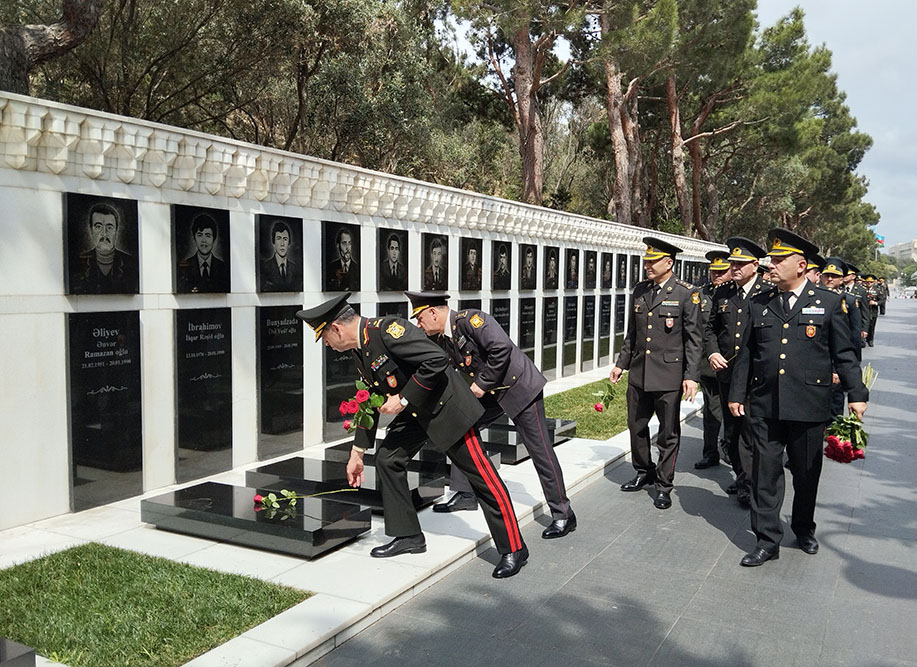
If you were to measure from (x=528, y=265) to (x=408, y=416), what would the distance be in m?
8.35

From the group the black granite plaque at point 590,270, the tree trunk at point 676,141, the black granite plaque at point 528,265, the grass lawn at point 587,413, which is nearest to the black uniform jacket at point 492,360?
the grass lawn at point 587,413

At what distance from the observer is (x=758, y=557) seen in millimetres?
4918

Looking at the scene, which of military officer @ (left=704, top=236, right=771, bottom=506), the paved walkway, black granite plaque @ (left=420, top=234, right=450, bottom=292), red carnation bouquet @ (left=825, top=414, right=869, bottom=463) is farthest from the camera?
black granite plaque @ (left=420, top=234, right=450, bottom=292)

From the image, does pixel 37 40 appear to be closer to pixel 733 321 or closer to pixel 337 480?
pixel 337 480

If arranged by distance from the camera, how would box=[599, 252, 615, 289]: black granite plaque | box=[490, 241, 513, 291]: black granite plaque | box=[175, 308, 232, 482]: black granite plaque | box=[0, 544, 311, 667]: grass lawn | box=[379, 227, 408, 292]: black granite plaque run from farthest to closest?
box=[599, 252, 615, 289]: black granite plaque < box=[490, 241, 513, 291]: black granite plaque < box=[379, 227, 408, 292]: black granite plaque < box=[175, 308, 232, 482]: black granite plaque < box=[0, 544, 311, 667]: grass lawn

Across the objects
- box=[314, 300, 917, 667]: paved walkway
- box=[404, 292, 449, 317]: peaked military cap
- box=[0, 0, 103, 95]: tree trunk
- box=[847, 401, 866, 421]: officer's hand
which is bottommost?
box=[314, 300, 917, 667]: paved walkway

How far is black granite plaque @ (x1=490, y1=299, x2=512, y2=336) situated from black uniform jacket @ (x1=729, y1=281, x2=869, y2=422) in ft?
22.5

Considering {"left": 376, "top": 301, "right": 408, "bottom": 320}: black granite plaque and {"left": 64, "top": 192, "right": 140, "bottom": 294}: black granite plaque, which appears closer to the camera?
{"left": 64, "top": 192, "right": 140, "bottom": 294}: black granite plaque

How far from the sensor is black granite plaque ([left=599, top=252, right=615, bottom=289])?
1603 centimetres

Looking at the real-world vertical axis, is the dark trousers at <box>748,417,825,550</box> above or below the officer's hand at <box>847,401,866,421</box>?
below

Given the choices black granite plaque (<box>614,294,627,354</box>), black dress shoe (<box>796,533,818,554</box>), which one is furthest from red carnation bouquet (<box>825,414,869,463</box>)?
black granite plaque (<box>614,294,627,354</box>)

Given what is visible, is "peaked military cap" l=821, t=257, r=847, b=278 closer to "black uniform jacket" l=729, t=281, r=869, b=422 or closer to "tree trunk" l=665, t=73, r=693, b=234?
"black uniform jacket" l=729, t=281, r=869, b=422

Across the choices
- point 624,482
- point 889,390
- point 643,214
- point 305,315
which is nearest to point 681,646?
point 305,315

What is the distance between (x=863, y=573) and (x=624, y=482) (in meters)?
2.52
